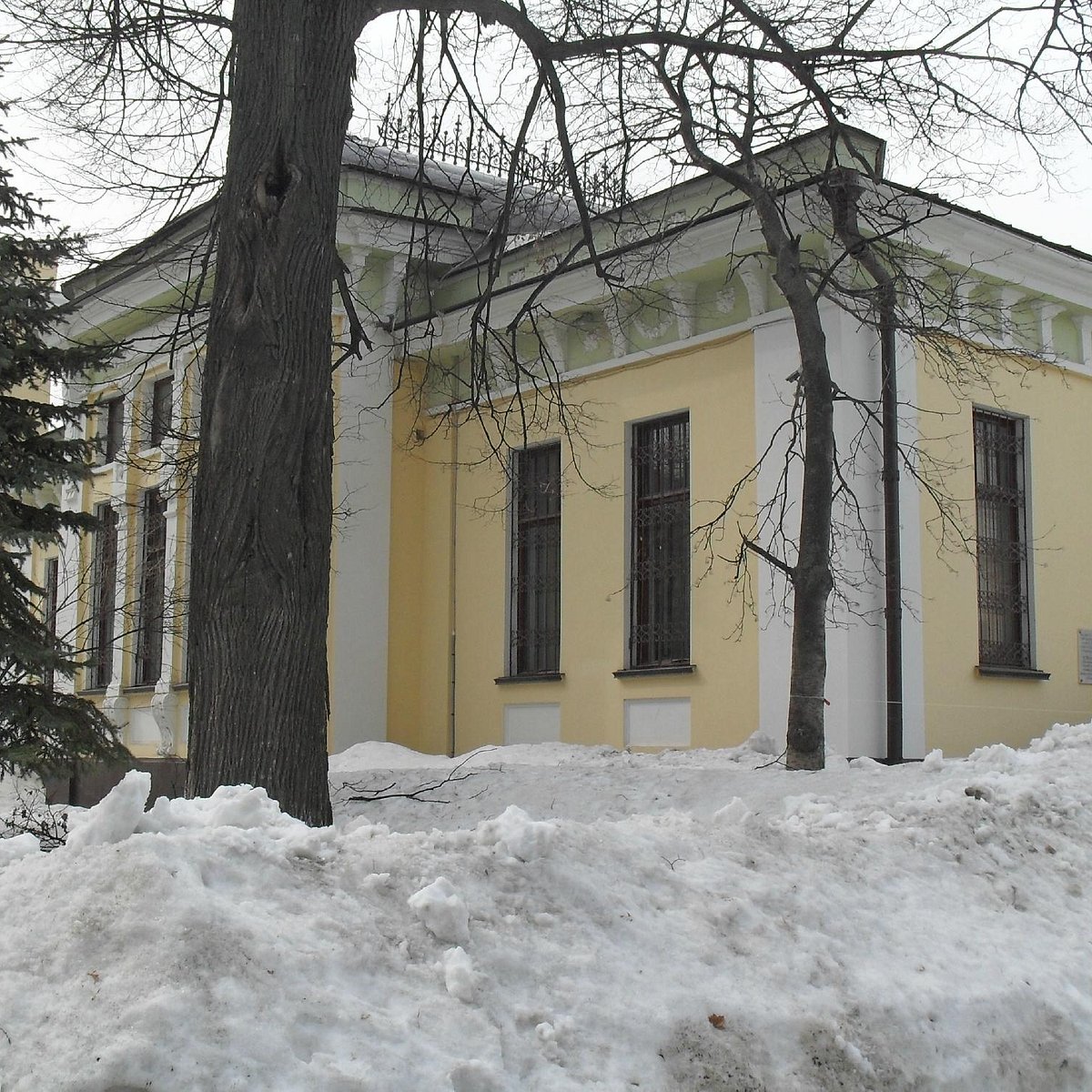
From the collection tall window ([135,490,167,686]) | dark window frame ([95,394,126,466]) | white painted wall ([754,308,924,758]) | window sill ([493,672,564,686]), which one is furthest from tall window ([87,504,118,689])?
white painted wall ([754,308,924,758])

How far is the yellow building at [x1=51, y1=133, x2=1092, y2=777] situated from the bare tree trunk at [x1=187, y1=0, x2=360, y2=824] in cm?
213

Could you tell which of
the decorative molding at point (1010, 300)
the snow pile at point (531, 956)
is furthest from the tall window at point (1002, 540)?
the snow pile at point (531, 956)

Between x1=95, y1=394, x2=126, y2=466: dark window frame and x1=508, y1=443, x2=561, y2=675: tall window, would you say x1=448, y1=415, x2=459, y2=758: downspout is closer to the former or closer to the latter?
x1=508, y1=443, x2=561, y2=675: tall window

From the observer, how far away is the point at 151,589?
1688 centimetres

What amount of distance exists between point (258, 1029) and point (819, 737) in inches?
238

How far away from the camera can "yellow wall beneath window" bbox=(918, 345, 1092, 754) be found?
11.4 metres

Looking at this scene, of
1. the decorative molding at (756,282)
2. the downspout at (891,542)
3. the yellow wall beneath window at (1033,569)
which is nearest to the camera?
the downspout at (891,542)

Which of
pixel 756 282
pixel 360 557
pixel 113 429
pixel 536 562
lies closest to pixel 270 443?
pixel 756 282

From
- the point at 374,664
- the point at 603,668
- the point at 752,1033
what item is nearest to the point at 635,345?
the point at 603,668

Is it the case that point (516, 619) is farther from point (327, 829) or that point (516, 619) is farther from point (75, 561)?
point (327, 829)

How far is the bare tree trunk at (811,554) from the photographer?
28.0ft

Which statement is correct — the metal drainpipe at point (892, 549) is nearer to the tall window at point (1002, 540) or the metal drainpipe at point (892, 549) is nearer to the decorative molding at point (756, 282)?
the decorative molding at point (756, 282)

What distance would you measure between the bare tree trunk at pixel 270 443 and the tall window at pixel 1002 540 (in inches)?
291

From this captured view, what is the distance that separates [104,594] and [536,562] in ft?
22.4
